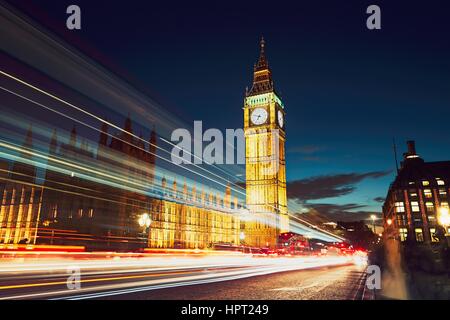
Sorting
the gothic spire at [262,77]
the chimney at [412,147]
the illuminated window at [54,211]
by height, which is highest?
the gothic spire at [262,77]

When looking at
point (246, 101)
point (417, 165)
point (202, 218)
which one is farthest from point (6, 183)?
point (417, 165)

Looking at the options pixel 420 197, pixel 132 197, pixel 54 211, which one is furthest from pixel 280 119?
pixel 54 211

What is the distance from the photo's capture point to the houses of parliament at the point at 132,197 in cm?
4253

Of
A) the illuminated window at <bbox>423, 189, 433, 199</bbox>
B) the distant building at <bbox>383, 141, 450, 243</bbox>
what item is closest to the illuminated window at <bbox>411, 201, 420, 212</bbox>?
the distant building at <bbox>383, 141, 450, 243</bbox>

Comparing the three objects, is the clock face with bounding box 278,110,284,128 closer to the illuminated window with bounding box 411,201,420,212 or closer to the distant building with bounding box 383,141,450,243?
the distant building with bounding box 383,141,450,243

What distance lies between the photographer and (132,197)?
190 ft

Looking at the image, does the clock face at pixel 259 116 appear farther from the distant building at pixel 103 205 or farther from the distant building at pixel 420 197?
the distant building at pixel 420 197

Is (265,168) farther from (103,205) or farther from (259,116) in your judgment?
(103,205)

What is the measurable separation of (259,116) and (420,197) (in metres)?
40.2

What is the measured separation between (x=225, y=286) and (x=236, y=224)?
74224 mm

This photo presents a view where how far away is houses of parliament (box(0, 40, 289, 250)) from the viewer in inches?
1674

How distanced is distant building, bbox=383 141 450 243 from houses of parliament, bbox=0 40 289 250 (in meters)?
25.8

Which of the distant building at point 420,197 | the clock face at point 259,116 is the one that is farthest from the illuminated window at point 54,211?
the distant building at point 420,197
